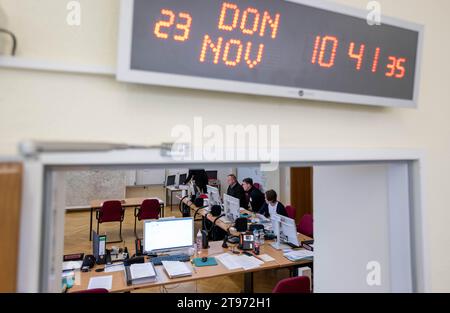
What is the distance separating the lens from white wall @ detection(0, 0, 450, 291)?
816 millimetres

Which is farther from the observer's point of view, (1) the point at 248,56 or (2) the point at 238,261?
(2) the point at 238,261

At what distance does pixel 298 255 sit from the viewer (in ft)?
10.9

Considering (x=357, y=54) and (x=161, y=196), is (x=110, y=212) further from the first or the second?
(x=357, y=54)

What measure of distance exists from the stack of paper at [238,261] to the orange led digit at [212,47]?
2653mm

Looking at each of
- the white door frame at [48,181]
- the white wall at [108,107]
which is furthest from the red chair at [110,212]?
the white wall at [108,107]

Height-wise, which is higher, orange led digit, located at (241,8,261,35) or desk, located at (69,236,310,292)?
orange led digit, located at (241,8,261,35)

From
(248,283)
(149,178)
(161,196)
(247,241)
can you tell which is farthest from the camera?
(161,196)

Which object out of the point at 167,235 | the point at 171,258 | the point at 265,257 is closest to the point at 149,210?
the point at 167,235

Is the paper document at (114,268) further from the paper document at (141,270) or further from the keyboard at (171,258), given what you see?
the keyboard at (171,258)

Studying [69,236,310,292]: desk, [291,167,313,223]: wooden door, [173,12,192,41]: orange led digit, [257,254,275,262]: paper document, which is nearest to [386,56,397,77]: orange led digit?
[173,12,192,41]: orange led digit

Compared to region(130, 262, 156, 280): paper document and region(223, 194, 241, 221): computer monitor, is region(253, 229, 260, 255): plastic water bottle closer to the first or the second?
region(223, 194, 241, 221): computer monitor

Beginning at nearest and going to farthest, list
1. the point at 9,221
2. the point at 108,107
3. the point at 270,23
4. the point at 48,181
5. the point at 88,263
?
the point at 9,221 < the point at 48,181 < the point at 108,107 < the point at 270,23 < the point at 88,263

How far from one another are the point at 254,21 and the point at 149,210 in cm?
587

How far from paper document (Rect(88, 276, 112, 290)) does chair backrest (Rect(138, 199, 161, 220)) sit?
3456 millimetres
